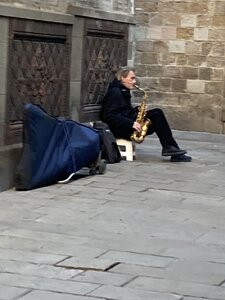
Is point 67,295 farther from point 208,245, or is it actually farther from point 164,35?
point 164,35

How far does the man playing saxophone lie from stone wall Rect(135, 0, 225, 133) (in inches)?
165

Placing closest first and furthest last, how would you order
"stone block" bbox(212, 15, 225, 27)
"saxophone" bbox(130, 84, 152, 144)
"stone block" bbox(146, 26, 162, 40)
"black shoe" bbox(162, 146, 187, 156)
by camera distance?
"saxophone" bbox(130, 84, 152, 144) → "black shoe" bbox(162, 146, 187, 156) → "stone block" bbox(212, 15, 225, 27) → "stone block" bbox(146, 26, 162, 40)

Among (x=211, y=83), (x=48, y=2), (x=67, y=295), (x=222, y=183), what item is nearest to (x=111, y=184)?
(x=222, y=183)

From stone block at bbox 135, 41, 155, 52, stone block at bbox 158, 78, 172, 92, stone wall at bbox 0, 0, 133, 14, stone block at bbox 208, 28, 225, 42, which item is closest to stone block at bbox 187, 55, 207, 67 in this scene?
stone block at bbox 208, 28, 225, 42

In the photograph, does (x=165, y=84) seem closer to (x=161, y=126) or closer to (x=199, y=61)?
(x=199, y=61)

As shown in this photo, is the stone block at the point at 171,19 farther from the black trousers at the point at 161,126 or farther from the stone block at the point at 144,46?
the black trousers at the point at 161,126

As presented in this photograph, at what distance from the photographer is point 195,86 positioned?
52.6 ft

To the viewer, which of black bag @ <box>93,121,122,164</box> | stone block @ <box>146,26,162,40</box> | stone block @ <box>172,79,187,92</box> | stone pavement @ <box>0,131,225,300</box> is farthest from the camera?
stone block @ <box>146,26,162,40</box>

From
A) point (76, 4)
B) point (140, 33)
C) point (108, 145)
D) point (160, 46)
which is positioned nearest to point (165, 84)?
point (160, 46)

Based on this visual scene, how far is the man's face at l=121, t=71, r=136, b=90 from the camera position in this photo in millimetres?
11805

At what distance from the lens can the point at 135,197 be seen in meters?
9.14

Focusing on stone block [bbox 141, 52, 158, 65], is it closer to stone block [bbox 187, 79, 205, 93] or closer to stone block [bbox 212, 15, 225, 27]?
stone block [bbox 187, 79, 205, 93]

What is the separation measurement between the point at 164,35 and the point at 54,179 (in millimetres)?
7181

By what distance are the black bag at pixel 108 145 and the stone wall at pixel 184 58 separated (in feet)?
15.9
